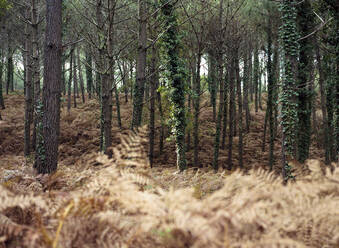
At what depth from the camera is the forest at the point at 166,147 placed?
4.66ft

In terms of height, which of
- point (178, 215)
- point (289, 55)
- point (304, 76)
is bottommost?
point (178, 215)

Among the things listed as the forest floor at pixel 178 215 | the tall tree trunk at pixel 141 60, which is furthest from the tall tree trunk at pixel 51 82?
the tall tree trunk at pixel 141 60

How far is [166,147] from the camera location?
18.0 meters

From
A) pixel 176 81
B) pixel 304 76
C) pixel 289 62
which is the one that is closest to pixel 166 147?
pixel 176 81

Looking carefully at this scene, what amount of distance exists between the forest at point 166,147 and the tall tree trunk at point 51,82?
0.07 ft

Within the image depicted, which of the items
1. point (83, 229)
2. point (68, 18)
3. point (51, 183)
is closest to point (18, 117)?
point (68, 18)

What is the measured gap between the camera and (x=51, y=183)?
2.90 m

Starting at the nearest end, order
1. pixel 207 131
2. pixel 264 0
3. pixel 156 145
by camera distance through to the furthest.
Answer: pixel 264 0, pixel 156 145, pixel 207 131

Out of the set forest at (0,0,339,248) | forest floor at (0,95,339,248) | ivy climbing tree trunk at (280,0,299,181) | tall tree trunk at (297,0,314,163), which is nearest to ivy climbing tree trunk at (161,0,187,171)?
forest at (0,0,339,248)

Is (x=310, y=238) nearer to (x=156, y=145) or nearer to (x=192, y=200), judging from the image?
(x=192, y=200)

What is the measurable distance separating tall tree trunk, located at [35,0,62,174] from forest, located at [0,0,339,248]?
20 mm

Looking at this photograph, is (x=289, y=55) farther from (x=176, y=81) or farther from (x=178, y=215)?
(x=178, y=215)

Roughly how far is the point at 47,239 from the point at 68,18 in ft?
60.0

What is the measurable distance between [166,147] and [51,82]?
13109mm
